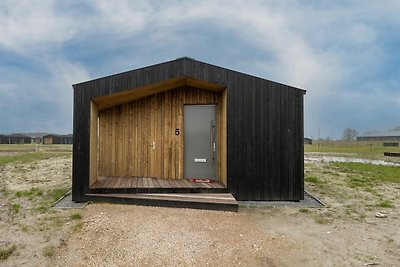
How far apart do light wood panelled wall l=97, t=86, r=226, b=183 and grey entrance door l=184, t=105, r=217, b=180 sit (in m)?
0.15

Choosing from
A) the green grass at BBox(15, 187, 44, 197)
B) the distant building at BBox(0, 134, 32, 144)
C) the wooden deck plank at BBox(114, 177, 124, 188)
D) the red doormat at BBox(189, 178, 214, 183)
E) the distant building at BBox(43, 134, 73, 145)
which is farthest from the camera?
the distant building at BBox(43, 134, 73, 145)

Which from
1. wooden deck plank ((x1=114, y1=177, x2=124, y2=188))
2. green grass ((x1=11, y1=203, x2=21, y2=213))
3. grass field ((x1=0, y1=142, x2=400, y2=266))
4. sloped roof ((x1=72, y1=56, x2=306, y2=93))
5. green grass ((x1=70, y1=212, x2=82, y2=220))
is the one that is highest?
sloped roof ((x1=72, y1=56, x2=306, y2=93))

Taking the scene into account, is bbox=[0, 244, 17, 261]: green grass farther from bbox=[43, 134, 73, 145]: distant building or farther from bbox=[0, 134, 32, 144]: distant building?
bbox=[0, 134, 32, 144]: distant building

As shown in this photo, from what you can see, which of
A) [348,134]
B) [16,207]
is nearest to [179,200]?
[16,207]

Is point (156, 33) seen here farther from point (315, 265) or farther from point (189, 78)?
point (315, 265)

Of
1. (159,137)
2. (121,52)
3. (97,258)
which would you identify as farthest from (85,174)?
(121,52)

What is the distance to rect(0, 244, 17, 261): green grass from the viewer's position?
110 inches

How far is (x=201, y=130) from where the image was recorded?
20.7 ft

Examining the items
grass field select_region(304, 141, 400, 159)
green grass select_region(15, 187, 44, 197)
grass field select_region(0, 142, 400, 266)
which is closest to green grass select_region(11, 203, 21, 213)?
grass field select_region(0, 142, 400, 266)

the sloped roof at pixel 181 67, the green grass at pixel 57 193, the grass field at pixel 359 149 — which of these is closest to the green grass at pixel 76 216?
the green grass at pixel 57 193

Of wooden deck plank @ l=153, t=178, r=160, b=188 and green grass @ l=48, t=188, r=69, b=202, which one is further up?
wooden deck plank @ l=153, t=178, r=160, b=188

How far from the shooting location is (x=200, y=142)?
20.6 feet

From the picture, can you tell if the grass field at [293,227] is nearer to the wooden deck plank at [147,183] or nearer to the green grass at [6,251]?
the green grass at [6,251]

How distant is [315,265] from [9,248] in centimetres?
360
